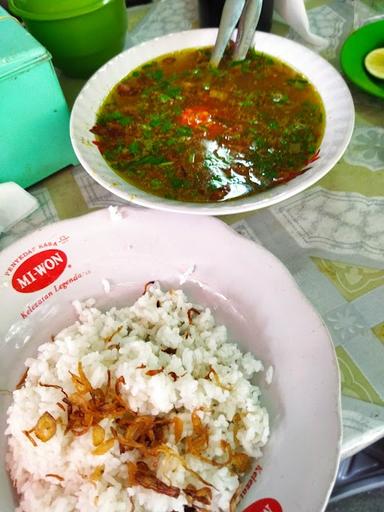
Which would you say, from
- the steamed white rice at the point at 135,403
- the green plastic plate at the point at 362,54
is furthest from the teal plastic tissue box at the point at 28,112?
the green plastic plate at the point at 362,54

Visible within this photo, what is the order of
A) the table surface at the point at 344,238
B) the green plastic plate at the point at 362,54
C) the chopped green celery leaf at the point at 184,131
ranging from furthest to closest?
1. the green plastic plate at the point at 362,54
2. the chopped green celery leaf at the point at 184,131
3. the table surface at the point at 344,238

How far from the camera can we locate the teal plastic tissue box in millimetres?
1185

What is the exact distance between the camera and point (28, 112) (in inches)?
50.3

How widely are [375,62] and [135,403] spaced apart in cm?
132

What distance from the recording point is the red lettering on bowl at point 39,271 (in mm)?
1087

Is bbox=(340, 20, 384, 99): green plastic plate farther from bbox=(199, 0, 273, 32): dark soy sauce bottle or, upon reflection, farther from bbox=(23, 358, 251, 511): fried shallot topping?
bbox=(23, 358, 251, 511): fried shallot topping

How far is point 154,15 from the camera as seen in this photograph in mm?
2020

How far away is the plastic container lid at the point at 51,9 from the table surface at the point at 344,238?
0.33 m

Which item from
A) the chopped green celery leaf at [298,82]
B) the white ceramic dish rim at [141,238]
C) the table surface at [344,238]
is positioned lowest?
the table surface at [344,238]

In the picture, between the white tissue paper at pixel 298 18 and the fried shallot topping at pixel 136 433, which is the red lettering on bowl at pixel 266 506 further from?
the white tissue paper at pixel 298 18

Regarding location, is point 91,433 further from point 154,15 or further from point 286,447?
point 154,15

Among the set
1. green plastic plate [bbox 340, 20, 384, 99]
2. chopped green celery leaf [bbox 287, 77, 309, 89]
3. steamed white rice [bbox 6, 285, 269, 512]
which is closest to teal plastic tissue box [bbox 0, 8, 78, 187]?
steamed white rice [bbox 6, 285, 269, 512]

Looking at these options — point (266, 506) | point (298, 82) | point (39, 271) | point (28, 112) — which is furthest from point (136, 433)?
point (298, 82)

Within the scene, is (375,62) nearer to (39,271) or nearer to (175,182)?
(175,182)
